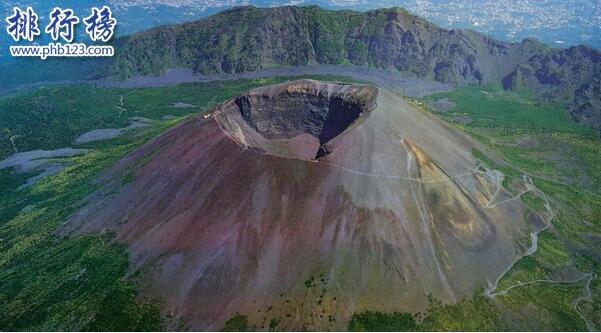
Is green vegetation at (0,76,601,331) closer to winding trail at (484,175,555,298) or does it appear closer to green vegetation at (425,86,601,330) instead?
green vegetation at (425,86,601,330)

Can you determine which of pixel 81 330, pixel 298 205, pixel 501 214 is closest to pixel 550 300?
pixel 501 214

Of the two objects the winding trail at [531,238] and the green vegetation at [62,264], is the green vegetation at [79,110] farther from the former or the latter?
the winding trail at [531,238]

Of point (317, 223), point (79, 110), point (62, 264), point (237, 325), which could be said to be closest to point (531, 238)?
point (317, 223)

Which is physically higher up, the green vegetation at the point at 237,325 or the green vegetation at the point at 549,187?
the green vegetation at the point at 237,325

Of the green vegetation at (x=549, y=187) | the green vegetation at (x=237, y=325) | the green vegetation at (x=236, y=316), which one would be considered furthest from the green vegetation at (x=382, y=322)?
the green vegetation at (x=237, y=325)

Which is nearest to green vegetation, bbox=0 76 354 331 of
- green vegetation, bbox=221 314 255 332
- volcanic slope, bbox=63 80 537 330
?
green vegetation, bbox=221 314 255 332

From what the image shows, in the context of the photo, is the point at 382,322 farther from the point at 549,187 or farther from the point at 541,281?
the point at 549,187
